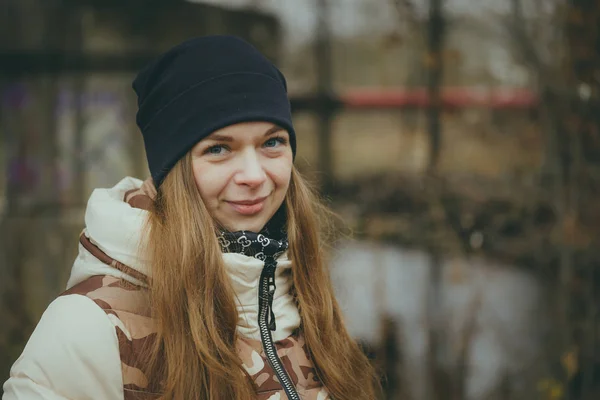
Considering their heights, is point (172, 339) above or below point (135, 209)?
below

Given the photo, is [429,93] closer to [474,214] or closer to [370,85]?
[370,85]

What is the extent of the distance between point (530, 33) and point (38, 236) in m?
2.90

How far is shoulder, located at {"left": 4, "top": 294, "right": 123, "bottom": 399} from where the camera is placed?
5.06 feet

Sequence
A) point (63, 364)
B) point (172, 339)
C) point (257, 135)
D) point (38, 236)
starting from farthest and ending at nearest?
point (38, 236), point (257, 135), point (172, 339), point (63, 364)

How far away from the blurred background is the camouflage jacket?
218 cm

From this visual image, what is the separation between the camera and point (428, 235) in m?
4.18

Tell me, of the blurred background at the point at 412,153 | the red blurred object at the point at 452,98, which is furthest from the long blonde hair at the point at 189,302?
the red blurred object at the point at 452,98

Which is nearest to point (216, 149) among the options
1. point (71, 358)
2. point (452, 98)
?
point (71, 358)

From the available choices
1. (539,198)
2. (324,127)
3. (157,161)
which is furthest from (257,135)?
(539,198)

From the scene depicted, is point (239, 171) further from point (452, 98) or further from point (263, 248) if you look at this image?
point (452, 98)

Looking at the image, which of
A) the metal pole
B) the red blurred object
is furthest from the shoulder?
the red blurred object

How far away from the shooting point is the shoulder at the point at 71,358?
1.54 m

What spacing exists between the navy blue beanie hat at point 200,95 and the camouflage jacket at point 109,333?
0.50 ft

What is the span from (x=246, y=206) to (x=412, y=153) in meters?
2.50
